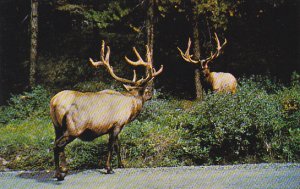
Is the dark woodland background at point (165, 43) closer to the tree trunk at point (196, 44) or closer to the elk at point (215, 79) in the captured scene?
the tree trunk at point (196, 44)

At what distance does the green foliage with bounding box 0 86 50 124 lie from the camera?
17.5 meters

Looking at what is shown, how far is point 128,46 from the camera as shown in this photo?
23.4 metres

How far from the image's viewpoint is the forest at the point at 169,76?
10.8 meters

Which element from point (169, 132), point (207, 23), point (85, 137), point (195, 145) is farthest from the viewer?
point (207, 23)

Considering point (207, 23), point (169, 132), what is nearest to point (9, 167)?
point (169, 132)

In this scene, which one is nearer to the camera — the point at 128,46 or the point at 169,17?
the point at 169,17

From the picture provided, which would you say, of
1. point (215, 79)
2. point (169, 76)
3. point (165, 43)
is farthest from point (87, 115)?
point (165, 43)

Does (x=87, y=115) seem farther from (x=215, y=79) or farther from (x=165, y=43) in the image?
(x=165, y=43)

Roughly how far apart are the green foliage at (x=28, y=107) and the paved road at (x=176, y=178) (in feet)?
24.5

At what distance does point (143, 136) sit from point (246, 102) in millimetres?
2420

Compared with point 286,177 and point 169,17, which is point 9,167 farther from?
point 169,17

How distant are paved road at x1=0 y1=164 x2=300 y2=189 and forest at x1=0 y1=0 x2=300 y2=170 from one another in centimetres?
96

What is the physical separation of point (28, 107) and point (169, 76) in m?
6.30

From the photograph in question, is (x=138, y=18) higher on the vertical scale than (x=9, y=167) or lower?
higher
